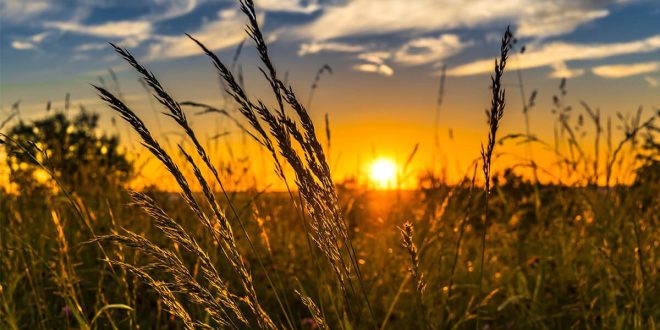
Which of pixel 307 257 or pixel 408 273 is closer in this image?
pixel 408 273

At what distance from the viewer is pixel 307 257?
14.9 ft

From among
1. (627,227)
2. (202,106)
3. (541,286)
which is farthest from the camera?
(627,227)

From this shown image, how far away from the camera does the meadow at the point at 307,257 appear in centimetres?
138

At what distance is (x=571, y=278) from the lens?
372 cm

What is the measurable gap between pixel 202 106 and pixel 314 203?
1.32 metres

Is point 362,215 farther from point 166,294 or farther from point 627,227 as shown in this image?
point 166,294

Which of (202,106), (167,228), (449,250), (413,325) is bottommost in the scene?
(413,325)

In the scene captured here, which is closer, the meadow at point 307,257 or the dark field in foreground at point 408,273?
the meadow at point 307,257

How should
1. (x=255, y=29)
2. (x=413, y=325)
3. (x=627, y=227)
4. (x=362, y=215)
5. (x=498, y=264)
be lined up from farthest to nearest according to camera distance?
(x=362, y=215) < (x=498, y=264) < (x=627, y=227) < (x=413, y=325) < (x=255, y=29)

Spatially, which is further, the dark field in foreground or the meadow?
the dark field in foreground

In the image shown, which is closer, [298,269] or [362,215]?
[298,269]

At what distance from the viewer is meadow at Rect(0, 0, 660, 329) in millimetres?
1382

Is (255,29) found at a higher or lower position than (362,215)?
higher

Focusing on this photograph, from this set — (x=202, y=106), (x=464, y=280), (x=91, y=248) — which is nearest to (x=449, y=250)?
(x=464, y=280)
